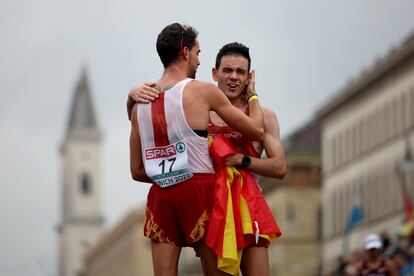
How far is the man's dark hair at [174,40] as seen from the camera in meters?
11.3

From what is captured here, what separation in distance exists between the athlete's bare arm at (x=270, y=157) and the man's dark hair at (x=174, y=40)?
0.71 metres

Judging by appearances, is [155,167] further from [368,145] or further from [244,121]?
[368,145]

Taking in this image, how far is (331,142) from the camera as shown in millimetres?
99500

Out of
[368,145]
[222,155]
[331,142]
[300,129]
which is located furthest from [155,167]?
[300,129]

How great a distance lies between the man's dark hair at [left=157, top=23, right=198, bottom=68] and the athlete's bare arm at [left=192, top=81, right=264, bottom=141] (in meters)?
0.22

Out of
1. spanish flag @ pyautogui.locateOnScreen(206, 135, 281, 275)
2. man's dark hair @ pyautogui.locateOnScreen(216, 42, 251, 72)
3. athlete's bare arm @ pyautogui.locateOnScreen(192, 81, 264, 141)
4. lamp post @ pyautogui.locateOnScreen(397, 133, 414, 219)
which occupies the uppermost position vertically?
lamp post @ pyautogui.locateOnScreen(397, 133, 414, 219)

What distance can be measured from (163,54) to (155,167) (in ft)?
2.26

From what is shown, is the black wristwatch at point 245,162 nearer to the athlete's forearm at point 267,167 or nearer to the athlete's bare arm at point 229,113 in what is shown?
the athlete's forearm at point 267,167

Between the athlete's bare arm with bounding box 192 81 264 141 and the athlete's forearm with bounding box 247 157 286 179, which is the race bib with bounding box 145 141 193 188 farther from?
the athlete's forearm with bounding box 247 157 286 179

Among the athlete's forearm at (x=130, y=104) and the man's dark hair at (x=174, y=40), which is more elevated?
the man's dark hair at (x=174, y=40)

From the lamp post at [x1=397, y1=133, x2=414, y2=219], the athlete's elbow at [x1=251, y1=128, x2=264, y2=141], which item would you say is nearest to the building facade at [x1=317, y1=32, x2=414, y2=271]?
the lamp post at [x1=397, y1=133, x2=414, y2=219]

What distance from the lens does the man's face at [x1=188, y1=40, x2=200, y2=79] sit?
11.5m

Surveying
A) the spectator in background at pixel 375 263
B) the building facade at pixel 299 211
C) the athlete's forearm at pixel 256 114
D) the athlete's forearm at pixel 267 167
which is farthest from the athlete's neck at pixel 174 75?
the building facade at pixel 299 211

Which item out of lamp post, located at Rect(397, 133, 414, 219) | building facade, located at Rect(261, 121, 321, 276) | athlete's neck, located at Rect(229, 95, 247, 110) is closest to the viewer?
athlete's neck, located at Rect(229, 95, 247, 110)
